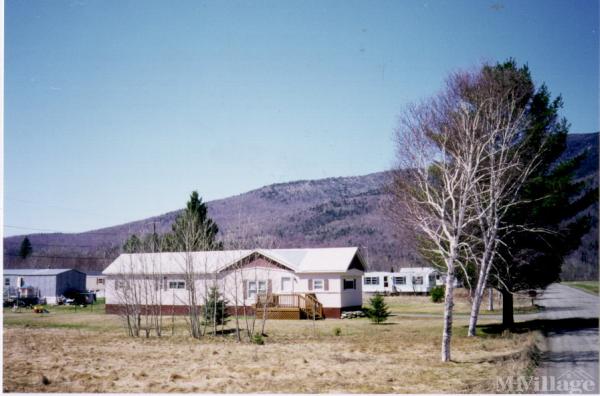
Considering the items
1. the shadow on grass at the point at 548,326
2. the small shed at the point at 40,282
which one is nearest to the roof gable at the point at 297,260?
the shadow on grass at the point at 548,326

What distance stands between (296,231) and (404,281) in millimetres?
95606

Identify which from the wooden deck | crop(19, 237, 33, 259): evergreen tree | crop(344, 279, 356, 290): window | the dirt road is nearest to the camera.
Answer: the dirt road

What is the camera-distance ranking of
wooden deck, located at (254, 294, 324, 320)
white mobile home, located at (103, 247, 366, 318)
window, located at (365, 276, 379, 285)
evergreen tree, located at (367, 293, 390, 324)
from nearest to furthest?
evergreen tree, located at (367, 293, 390, 324) < wooden deck, located at (254, 294, 324, 320) < white mobile home, located at (103, 247, 366, 318) < window, located at (365, 276, 379, 285)

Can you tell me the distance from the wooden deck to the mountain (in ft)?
11.1

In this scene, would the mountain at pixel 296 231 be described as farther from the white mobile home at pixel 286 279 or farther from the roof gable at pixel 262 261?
the white mobile home at pixel 286 279

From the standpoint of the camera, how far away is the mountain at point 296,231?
22125 mm

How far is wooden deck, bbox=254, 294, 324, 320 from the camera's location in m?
29.8

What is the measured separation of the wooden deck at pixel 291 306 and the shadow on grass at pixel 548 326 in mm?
10557

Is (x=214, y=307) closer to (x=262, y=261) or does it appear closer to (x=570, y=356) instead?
(x=262, y=261)

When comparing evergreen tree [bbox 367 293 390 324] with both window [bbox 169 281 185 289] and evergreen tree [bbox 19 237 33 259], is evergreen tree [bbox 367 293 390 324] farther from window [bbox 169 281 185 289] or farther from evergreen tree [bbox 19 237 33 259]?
evergreen tree [bbox 19 237 33 259]

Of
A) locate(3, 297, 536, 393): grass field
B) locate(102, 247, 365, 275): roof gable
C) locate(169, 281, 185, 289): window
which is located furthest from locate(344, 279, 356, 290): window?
locate(169, 281, 185, 289): window

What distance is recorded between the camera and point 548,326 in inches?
856

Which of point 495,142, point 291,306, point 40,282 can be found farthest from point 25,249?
point 495,142
